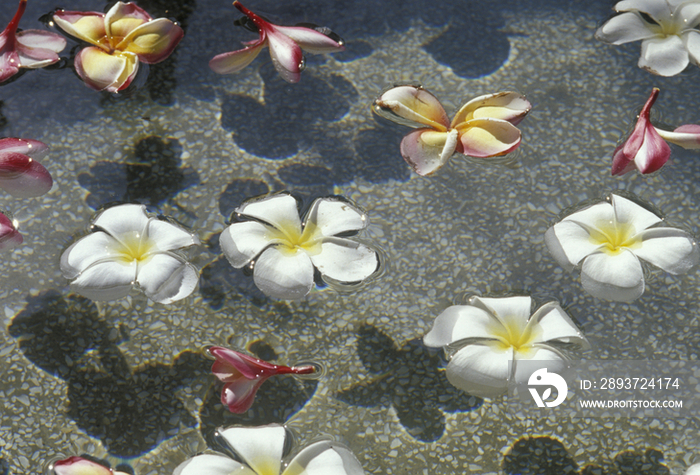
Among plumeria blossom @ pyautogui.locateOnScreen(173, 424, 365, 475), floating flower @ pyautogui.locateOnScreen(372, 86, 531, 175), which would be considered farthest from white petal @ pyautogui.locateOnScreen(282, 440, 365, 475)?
floating flower @ pyautogui.locateOnScreen(372, 86, 531, 175)

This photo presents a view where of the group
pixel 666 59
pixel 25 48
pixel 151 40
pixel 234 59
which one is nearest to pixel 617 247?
pixel 666 59

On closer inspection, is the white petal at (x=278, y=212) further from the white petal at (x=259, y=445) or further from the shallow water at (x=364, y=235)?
the white petal at (x=259, y=445)

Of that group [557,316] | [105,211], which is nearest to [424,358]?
[557,316]

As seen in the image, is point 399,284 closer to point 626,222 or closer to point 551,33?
point 626,222

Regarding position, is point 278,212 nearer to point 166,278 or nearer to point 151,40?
point 166,278

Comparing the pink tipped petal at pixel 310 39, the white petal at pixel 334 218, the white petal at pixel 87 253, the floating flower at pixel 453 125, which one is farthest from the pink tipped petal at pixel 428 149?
the white petal at pixel 87 253

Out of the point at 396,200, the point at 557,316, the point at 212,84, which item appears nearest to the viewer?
the point at 557,316
